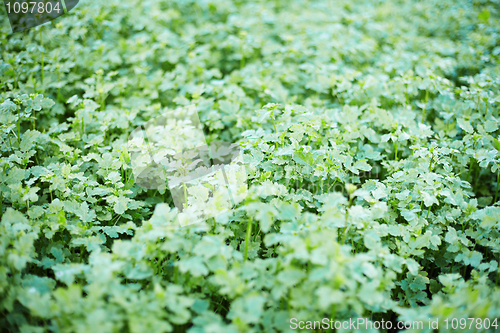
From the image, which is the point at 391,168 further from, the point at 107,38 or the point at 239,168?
the point at 107,38

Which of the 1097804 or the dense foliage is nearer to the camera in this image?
the dense foliage

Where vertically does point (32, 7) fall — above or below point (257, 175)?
above

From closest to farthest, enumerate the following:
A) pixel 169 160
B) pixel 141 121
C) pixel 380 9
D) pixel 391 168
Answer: pixel 391 168 < pixel 169 160 < pixel 141 121 < pixel 380 9

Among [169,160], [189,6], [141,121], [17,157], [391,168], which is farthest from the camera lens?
[189,6]

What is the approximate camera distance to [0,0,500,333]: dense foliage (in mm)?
1492

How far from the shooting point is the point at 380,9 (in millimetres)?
5000

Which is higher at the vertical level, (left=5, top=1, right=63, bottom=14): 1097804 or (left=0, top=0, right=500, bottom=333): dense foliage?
(left=5, top=1, right=63, bottom=14): 1097804

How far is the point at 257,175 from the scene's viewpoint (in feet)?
6.97

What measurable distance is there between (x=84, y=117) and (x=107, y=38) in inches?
60.5

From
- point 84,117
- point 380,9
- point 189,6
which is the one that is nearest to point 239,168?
point 84,117

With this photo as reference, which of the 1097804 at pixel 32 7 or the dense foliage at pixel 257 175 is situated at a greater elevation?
the 1097804 at pixel 32 7

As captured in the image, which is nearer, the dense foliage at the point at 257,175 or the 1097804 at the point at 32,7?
the dense foliage at the point at 257,175

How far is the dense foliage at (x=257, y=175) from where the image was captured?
1492mm

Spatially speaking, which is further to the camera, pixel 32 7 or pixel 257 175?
pixel 32 7
